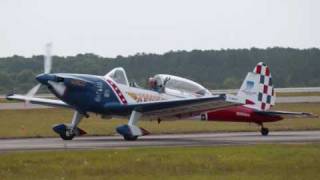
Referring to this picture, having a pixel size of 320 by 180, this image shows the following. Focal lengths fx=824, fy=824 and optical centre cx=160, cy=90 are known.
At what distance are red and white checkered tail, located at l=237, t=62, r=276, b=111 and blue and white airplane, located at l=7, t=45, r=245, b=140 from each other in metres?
2.67

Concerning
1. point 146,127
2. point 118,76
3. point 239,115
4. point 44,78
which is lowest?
point 146,127

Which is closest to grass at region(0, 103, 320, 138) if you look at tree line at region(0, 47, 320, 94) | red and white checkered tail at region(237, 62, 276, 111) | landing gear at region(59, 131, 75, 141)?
red and white checkered tail at region(237, 62, 276, 111)

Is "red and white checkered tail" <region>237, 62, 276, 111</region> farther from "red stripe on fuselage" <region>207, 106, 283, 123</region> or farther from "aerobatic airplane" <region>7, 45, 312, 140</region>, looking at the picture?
"aerobatic airplane" <region>7, 45, 312, 140</region>

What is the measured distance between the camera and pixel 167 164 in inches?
629

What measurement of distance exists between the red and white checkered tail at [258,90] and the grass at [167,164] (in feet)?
36.2

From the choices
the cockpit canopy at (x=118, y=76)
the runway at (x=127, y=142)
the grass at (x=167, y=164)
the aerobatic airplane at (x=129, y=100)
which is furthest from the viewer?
the cockpit canopy at (x=118, y=76)

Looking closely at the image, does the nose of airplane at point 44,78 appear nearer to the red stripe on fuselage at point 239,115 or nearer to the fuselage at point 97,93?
the fuselage at point 97,93

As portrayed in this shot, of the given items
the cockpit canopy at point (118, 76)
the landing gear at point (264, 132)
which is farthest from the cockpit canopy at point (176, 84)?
the landing gear at point (264, 132)

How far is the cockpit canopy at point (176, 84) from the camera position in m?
27.9

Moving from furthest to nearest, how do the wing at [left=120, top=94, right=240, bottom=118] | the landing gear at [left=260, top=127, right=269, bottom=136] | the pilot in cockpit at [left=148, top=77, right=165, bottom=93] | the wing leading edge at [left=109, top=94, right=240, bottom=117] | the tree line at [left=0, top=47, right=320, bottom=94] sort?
the tree line at [left=0, top=47, right=320, bottom=94]
the landing gear at [left=260, top=127, right=269, bottom=136]
the pilot in cockpit at [left=148, top=77, right=165, bottom=93]
the wing leading edge at [left=109, top=94, right=240, bottom=117]
the wing at [left=120, top=94, right=240, bottom=118]

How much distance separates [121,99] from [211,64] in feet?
249

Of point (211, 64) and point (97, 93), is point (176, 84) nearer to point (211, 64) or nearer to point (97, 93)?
point (97, 93)

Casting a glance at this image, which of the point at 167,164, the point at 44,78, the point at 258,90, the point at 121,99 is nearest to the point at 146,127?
the point at 258,90

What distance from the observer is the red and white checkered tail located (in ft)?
97.5
